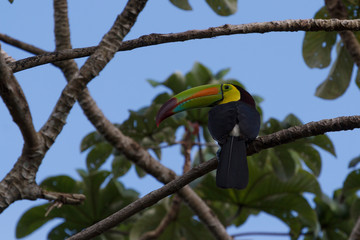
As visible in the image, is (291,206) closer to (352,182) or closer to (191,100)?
(352,182)

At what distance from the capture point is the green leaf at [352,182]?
538 centimetres

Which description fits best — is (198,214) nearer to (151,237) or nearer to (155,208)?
(151,237)

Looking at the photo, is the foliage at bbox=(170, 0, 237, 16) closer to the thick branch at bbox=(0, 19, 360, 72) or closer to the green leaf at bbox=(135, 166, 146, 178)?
the thick branch at bbox=(0, 19, 360, 72)

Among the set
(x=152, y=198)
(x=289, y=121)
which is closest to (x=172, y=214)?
(x=289, y=121)

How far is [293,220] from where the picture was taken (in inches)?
222

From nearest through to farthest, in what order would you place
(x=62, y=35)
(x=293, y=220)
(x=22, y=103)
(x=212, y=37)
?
(x=22, y=103) → (x=212, y=37) → (x=62, y=35) → (x=293, y=220)

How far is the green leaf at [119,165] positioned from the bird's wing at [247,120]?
108 inches

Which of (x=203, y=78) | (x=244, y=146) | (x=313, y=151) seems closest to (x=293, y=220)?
(x=313, y=151)

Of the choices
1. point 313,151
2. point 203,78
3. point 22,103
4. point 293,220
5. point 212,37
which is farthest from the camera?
point 203,78

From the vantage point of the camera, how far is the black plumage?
2641mm

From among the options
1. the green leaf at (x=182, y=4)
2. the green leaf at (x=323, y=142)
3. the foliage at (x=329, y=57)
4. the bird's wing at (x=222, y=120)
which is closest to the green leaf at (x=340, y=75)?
the foliage at (x=329, y=57)

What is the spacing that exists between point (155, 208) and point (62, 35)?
2.36m

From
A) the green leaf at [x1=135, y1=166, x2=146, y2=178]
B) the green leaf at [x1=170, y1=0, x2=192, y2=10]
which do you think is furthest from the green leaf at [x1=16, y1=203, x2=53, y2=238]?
the green leaf at [x1=170, y1=0, x2=192, y2=10]

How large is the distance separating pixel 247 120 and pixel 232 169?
0.53m
